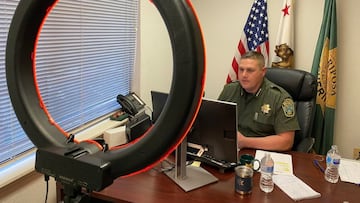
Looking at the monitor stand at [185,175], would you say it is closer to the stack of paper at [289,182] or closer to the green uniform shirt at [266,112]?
the stack of paper at [289,182]

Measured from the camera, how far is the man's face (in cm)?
243

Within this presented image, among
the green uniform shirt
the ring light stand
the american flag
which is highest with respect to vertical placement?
the american flag

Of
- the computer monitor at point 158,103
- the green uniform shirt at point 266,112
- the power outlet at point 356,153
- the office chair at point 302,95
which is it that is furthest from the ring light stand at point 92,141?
the power outlet at point 356,153

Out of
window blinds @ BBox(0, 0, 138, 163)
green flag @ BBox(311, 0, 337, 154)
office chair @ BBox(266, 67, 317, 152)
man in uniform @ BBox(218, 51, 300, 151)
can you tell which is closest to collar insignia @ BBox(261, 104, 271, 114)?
man in uniform @ BBox(218, 51, 300, 151)

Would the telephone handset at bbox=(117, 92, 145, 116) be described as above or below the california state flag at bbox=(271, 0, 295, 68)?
below

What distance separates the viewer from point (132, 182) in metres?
1.62

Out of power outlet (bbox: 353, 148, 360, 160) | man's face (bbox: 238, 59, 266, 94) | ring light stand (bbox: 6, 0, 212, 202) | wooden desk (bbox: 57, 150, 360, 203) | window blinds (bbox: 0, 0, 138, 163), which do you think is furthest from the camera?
power outlet (bbox: 353, 148, 360, 160)

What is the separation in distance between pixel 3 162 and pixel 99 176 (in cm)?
158

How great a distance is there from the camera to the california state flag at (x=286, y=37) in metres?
2.82

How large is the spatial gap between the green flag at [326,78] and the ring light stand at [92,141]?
266 centimetres

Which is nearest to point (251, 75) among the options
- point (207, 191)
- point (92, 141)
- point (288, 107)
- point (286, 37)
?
point (288, 107)

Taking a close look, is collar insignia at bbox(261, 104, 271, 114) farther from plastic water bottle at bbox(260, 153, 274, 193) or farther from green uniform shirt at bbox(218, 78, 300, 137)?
plastic water bottle at bbox(260, 153, 274, 193)

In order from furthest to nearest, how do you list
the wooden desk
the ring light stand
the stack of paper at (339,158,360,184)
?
the stack of paper at (339,158,360,184) < the wooden desk < the ring light stand

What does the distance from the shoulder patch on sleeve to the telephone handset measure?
1.07m
